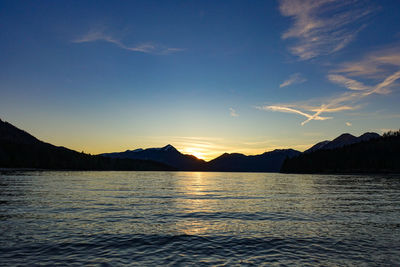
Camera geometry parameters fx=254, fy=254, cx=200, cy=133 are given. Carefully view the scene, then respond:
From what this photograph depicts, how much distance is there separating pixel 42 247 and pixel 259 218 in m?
20.8

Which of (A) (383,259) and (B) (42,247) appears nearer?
(A) (383,259)

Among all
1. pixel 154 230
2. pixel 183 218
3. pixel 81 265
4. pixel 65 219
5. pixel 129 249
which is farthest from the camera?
pixel 183 218

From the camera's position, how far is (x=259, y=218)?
28.5 meters

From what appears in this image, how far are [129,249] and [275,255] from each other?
374 inches

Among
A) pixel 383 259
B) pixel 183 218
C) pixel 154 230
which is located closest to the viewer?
pixel 383 259

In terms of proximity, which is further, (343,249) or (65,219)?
(65,219)

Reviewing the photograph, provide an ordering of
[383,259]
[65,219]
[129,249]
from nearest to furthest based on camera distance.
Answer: [383,259] < [129,249] < [65,219]

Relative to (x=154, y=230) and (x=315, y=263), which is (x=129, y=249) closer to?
(x=154, y=230)

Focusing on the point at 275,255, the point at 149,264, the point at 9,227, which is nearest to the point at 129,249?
the point at 149,264

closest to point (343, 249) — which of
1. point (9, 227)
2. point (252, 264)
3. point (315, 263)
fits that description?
point (315, 263)

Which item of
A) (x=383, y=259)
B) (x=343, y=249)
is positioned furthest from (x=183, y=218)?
(x=383, y=259)

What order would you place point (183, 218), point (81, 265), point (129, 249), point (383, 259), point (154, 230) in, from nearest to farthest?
point (81, 265) < point (383, 259) < point (129, 249) < point (154, 230) < point (183, 218)

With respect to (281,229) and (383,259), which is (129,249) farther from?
(383,259)

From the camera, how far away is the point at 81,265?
14.0m
